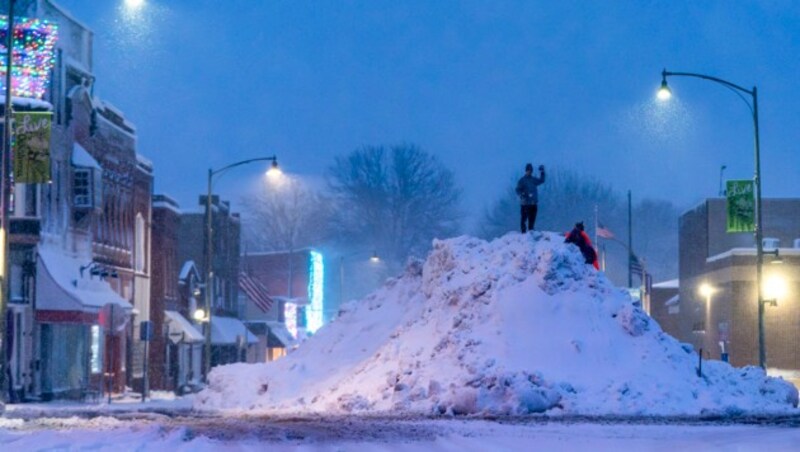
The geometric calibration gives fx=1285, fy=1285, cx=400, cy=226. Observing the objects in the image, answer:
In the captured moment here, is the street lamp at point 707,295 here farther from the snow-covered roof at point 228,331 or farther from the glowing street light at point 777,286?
the snow-covered roof at point 228,331

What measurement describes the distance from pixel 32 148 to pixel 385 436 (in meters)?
15.3

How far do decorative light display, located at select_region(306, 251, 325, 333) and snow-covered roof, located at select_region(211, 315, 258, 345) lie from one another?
18.9 meters

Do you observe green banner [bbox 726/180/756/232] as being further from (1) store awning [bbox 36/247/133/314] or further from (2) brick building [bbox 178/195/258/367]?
(2) brick building [bbox 178/195/258/367]

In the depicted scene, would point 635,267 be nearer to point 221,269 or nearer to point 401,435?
point 221,269

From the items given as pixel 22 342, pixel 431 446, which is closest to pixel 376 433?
pixel 431 446

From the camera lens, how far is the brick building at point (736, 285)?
58688 millimetres

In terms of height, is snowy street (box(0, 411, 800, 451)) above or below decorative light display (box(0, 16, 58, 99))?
below

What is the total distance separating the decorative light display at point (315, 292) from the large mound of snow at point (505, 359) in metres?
66.3

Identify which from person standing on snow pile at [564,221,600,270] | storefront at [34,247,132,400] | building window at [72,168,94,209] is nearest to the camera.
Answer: person standing on snow pile at [564,221,600,270]

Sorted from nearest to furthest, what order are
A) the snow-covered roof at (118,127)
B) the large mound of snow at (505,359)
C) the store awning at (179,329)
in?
the large mound of snow at (505,359)
the snow-covered roof at (118,127)
the store awning at (179,329)

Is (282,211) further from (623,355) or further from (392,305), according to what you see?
(623,355)

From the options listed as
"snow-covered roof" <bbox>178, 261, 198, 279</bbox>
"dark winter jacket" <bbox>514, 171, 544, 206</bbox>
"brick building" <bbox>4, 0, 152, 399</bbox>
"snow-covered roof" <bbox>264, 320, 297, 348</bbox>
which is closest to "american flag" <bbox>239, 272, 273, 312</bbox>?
"snow-covered roof" <bbox>178, 261, 198, 279</bbox>

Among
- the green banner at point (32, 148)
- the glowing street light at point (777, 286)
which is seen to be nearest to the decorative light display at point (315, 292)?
the glowing street light at point (777, 286)

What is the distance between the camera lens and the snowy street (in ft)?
52.5
